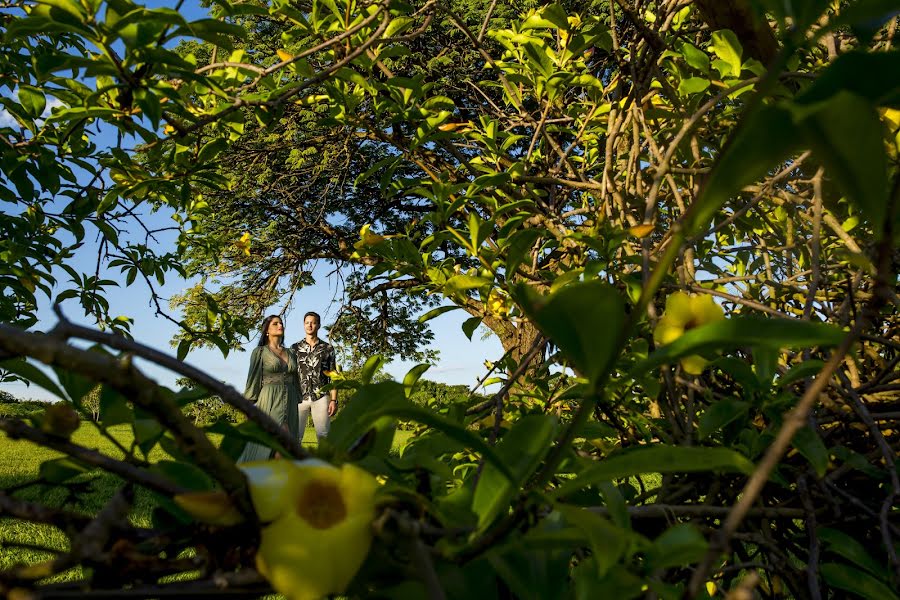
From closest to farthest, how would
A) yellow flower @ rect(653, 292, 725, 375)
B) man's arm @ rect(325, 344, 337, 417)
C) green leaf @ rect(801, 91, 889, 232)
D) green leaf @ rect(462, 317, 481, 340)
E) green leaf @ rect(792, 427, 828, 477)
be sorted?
green leaf @ rect(801, 91, 889, 232), green leaf @ rect(792, 427, 828, 477), yellow flower @ rect(653, 292, 725, 375), green leaf @ rect(462, 317, 481, 340), man's arm @ rect(325, 344, 337, 417)

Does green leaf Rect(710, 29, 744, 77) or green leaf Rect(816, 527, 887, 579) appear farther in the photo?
green leaf Rect(710, 29, 744, 77)

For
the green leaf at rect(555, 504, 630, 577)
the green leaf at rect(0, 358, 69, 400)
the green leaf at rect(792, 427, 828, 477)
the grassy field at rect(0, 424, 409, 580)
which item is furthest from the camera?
the grassy field at rect(0, 424, 409, 580)

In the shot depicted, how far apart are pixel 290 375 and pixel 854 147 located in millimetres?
6195

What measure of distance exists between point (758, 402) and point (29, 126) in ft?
6.43

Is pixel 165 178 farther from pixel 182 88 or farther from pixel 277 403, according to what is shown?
pixel 277 403

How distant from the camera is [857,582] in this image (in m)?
0.70

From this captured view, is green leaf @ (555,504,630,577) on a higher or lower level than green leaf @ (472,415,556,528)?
lower

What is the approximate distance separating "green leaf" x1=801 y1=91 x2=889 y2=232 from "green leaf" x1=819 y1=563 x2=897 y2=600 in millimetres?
548

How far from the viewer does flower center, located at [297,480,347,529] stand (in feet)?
1.20

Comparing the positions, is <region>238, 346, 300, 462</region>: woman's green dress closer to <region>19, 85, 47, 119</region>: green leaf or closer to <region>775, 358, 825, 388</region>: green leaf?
<region>19, 85, 47, 119</region>: green leaf

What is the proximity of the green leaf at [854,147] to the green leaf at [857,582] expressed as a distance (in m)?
0.55

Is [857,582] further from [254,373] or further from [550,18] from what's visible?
[254,373]

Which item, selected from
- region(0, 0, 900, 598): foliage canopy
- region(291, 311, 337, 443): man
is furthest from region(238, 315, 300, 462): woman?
region(0, 0, 900, 598): foliage canopy

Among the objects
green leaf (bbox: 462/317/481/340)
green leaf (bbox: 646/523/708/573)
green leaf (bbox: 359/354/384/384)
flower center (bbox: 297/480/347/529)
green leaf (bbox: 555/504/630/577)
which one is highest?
green leaf (bbox: 462/317/481/340)
